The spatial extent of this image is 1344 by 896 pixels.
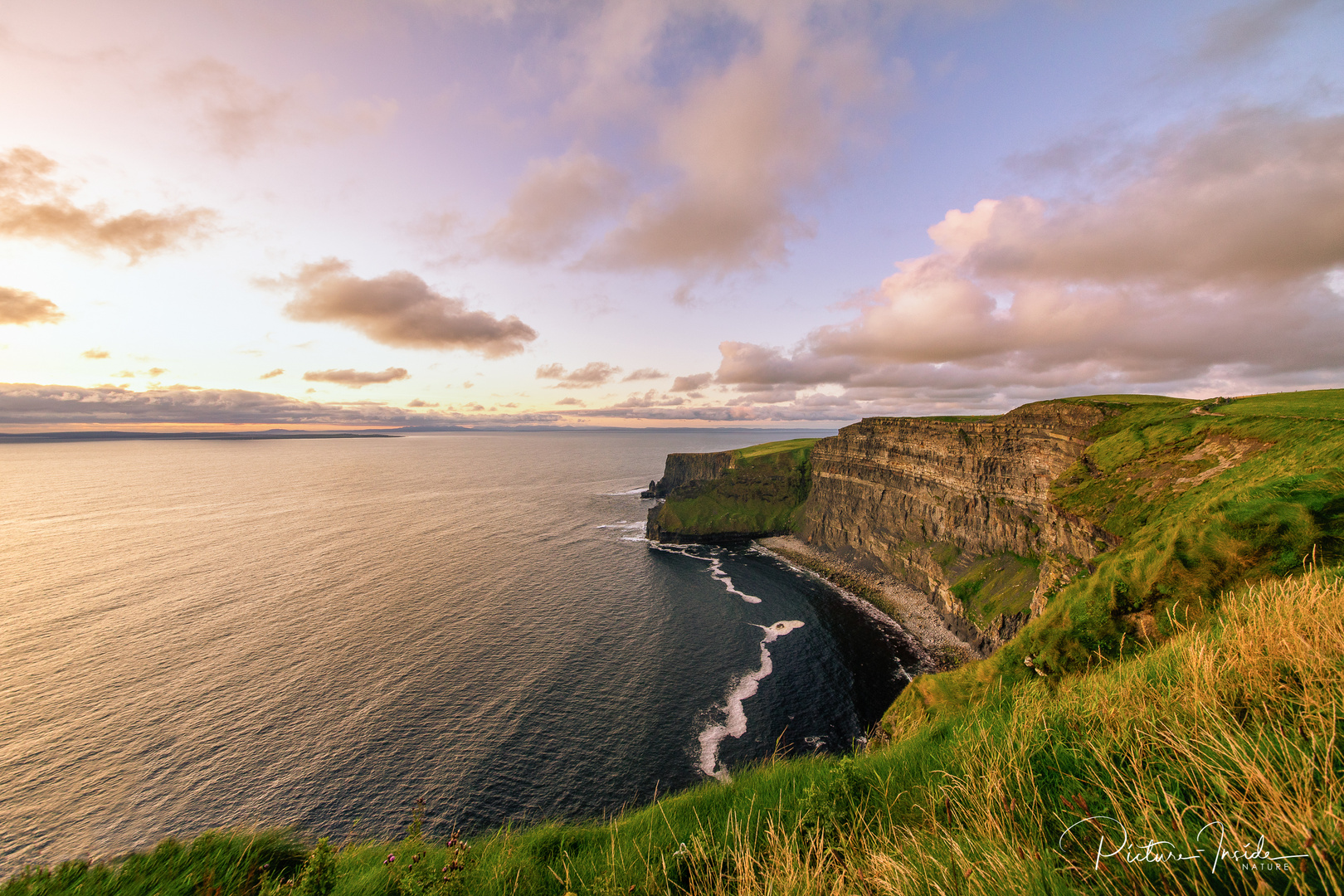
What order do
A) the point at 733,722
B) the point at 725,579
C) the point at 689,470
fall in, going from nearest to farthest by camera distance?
the point at 733,722 → the point at 725,579 → the point at 689,470

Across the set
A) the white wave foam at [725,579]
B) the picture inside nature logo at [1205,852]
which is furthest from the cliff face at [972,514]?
the picture inside nature logo at [1205,852]

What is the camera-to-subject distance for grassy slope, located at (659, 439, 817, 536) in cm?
10931

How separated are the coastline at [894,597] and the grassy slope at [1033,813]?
5061cm

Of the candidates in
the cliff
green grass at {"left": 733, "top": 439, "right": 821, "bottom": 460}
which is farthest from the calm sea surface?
green grass at {"left": 733, "top": 439, "right": 821, "bottom": 460}

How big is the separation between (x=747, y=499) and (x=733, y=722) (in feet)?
251

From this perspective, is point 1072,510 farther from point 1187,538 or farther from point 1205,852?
point 1205,852

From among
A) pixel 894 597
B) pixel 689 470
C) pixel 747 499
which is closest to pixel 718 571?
pixel 894 597

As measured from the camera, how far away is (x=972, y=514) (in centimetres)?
6644

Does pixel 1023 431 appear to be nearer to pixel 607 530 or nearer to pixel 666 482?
pixel 607 530

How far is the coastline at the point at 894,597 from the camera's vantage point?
54625mm

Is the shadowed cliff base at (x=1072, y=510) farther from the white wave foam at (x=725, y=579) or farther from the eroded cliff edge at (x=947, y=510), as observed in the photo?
the white wave foam at (x=725, y=579)

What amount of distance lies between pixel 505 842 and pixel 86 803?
4635 centimetres

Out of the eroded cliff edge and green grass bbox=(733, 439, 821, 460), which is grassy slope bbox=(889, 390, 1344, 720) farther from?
green grass bbox=(733, 439, 821, 460)

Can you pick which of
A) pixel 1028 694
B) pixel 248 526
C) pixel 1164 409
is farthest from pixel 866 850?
pixel 248 526
